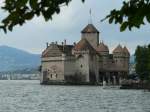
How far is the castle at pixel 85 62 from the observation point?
104 metres

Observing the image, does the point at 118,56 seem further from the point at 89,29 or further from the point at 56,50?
the point at 56,50

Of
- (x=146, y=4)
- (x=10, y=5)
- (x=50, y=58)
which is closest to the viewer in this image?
(x=10, y=5)

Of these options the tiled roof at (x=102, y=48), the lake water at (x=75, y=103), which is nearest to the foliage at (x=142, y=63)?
the lake water at (x=75, y=103)

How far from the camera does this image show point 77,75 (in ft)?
343

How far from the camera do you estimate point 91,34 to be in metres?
112

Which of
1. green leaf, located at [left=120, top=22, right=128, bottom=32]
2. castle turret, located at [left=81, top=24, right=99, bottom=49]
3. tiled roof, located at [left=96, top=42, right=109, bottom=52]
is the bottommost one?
green leaf, located at [left=120, top=22, right=128, bottom=32]

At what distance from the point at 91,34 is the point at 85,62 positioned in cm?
946

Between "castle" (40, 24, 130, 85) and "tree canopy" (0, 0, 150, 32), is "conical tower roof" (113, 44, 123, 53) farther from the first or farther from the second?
"tree canopy" (0, 0, 150, 32)

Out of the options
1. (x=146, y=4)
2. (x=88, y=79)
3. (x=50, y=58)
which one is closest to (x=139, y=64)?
(x=88, y=79)

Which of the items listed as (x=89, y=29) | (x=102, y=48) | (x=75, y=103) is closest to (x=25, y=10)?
(x=75, y=103)

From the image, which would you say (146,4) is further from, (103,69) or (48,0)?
(103,69)

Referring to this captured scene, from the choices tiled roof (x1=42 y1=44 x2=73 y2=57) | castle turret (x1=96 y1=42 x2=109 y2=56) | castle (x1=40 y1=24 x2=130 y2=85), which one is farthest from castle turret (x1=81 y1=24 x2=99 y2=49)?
tiled roof (x1=42 y1=44 x2=73 y2=57)

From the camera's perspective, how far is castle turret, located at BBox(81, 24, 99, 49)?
11200 cm

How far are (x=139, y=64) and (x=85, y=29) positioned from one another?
2909 centimetres
